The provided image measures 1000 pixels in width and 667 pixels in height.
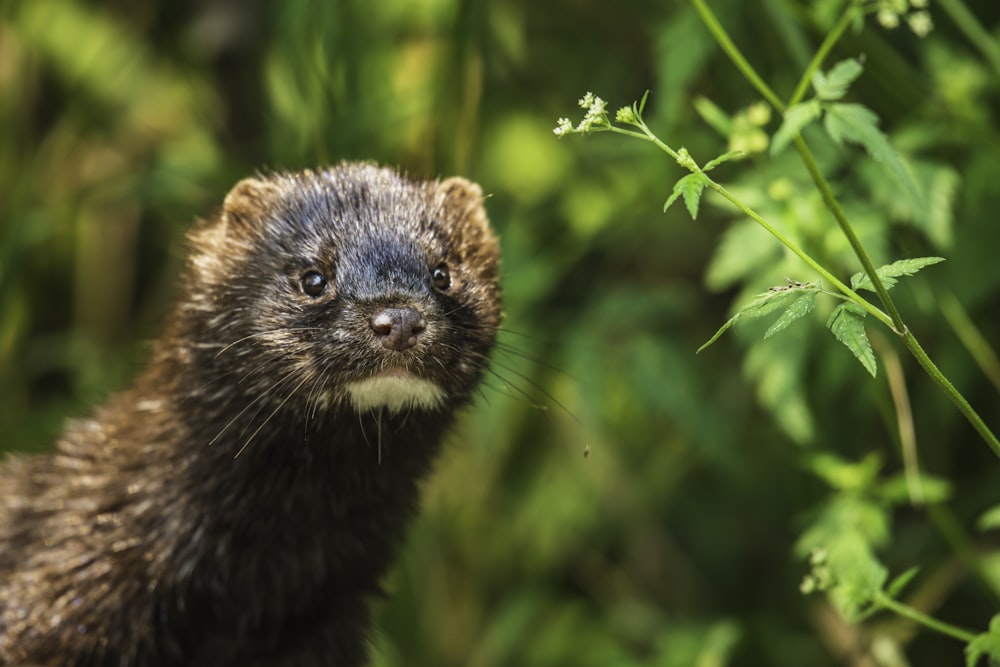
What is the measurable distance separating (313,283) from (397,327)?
29 cm

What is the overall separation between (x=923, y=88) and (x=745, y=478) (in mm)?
1443

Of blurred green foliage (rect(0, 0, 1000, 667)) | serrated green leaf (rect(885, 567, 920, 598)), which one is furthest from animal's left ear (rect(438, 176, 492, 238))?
serrated green leaf (rect(885, 567, 920, 598))

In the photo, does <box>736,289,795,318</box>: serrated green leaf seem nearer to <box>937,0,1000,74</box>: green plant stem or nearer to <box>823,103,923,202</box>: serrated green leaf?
<box>823,103,923,202</box>: serrated green leaf

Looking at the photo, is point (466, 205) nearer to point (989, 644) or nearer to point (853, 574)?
point (853, 574)

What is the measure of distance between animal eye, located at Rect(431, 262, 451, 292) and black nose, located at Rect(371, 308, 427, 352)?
9.2 inches

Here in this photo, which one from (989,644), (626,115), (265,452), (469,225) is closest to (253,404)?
(265,452)

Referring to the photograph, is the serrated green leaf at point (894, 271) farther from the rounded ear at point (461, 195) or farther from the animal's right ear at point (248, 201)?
the animal's right ear at point (248, 201)

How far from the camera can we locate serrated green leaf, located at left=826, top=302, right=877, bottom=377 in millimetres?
1988

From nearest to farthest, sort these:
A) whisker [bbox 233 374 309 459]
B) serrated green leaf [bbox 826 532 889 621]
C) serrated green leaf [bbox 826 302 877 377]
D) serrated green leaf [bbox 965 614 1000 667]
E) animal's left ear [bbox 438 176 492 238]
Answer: serrated green leaf [bbox 826 302 877 377] → serrated green leaf [bbox 965 614 1000 667] → serrated green leaf [bbox 826 532 889 621] → whisker [bbox 233 374 309 459] → animal's left ear [bbox 438 176 492 238]

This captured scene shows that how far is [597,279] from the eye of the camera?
4344mm

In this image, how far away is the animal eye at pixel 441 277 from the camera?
2705 mm

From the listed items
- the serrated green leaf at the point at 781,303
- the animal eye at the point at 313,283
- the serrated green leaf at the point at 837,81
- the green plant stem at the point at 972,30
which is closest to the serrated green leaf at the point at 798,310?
the serrated green leaf at the point at 781,303

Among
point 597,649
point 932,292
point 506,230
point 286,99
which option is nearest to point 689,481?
point 597,649

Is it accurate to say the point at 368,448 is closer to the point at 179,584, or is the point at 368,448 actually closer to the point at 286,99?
the point at 179,584
